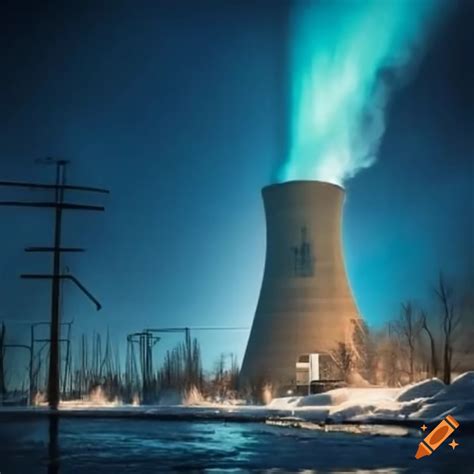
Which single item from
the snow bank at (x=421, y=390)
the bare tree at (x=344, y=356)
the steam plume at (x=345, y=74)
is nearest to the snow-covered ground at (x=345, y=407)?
the snow bank at (x=421, y=390)

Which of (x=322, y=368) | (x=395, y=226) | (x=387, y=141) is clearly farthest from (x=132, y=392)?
(x=387, y=141)

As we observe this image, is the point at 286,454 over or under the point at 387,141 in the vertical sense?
under

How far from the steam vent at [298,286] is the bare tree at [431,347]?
337mm

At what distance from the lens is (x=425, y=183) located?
4031 millimetres

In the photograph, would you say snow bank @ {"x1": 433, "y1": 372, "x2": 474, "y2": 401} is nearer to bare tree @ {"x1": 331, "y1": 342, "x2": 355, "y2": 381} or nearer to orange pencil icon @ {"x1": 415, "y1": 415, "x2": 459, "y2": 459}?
orange pencil icon @ {"x1": 415, "y1": 415, "x2": 459, "y2": 459}

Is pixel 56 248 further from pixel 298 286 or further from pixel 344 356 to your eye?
pixel 344 356

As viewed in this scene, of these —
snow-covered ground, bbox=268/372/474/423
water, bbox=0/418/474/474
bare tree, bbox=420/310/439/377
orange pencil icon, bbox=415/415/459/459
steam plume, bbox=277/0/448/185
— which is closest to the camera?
water, bbox=0/418/474/474

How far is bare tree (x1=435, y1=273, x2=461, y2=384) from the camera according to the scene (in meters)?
3.85

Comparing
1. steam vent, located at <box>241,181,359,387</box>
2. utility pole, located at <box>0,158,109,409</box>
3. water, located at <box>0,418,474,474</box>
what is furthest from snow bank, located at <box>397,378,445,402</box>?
utility pole, located at <box>0,158,109,409</box>

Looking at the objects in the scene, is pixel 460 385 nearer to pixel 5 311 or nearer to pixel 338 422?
pixel 338 422

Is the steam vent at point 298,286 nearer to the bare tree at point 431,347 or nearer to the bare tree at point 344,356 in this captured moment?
the bare tree at point 344,356

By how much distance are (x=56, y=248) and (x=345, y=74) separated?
1.76m

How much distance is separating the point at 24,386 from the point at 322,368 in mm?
1499

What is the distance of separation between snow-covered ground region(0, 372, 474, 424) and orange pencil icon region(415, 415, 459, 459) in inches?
1.6
